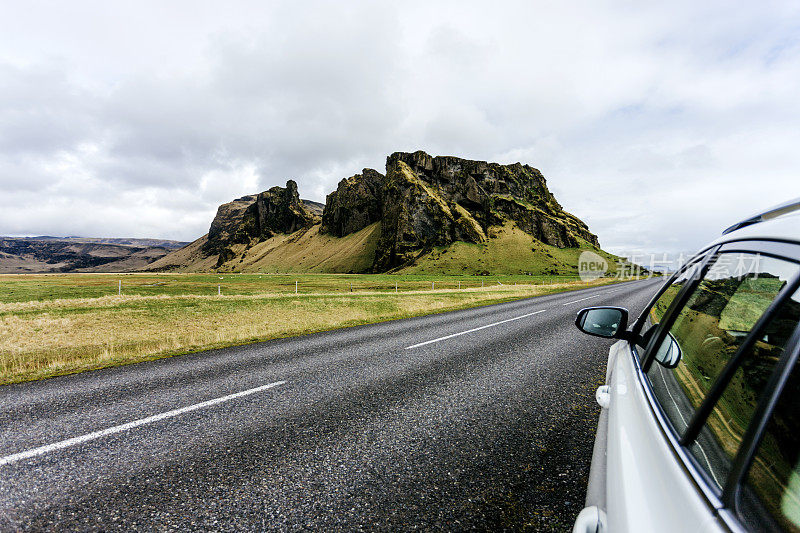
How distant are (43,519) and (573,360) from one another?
25.6 ft

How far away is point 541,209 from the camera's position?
156750mm

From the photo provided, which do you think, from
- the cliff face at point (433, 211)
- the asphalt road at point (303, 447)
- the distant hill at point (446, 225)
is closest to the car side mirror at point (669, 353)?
the asphalt road at point (303, 447)

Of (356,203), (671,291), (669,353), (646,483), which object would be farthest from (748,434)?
(356,203)

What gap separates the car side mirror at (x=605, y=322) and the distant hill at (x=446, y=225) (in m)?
109

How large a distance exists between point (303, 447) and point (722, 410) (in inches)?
140

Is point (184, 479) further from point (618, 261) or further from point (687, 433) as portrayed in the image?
point (618, 261)

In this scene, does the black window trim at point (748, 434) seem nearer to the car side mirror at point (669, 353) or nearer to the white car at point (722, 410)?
the white car at point (722, 410)

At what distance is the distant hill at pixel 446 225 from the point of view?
122 m

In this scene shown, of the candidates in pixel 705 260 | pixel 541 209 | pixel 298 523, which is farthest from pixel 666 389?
pixel 541 209

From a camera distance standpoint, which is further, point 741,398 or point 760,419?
point 741,398

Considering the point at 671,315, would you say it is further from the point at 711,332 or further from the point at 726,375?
the point at 726,375

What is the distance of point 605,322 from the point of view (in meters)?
2.79

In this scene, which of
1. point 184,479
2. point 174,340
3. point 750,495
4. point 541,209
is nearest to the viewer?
point 750,495

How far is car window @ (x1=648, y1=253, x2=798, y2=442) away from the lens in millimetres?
1305
